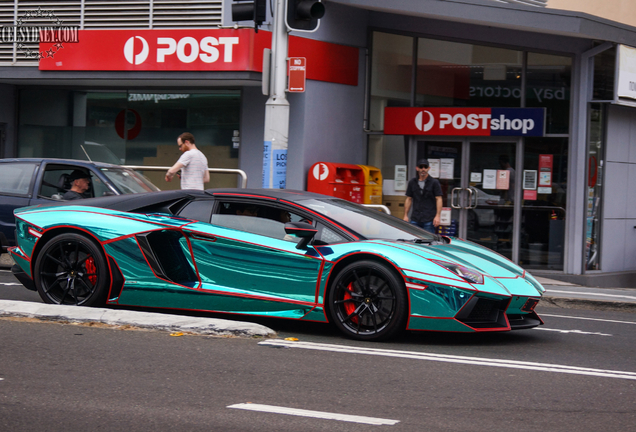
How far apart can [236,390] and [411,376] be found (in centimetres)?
117

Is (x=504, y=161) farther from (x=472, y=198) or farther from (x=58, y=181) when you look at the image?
(x=58, y=181)

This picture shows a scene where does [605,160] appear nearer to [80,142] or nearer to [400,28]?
[400,28]

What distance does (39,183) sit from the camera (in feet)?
34.3

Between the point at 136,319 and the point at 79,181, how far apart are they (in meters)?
4.14

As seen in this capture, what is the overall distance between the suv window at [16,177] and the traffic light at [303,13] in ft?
12.5

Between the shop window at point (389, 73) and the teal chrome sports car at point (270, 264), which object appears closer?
the teal chrome sports car at point (270, 264)

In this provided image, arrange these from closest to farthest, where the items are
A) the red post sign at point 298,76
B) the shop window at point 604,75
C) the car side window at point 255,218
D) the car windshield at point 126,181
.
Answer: the car side window at point 255,218 → the car windshield at point 126,181 → the red post sign at point 298,76 → the shop window at point 604,75

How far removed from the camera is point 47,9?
1502 cm

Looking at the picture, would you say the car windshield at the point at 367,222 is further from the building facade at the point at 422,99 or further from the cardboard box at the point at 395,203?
the cardboard box at the point at 395,203

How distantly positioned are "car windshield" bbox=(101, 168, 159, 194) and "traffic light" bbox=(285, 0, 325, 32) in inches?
114

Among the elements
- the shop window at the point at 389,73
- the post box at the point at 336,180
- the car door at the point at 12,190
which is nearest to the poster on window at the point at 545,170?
the shop window at the point at 389,73

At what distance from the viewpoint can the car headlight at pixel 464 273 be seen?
612cm

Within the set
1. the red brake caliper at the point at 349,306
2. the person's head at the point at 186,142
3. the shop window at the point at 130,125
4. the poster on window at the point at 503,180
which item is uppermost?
the shop window at the point at 130,125

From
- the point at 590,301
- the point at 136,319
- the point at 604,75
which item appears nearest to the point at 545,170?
the point at 604,75
